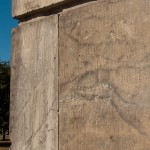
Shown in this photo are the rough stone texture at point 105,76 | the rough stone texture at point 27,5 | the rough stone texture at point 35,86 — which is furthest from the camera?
the rough stone texture at point 27,5

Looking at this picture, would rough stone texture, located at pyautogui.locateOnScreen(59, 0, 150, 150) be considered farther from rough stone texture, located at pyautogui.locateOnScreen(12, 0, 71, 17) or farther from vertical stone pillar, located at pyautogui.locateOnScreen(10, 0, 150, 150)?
rough stone texture, located at pyautogui.locateOnScreen(12, 0, 71, 17)

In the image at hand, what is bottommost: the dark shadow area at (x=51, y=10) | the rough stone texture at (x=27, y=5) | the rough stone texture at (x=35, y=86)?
the rough stone texture at (x=35, y=86)

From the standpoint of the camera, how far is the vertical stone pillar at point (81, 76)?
1382mm

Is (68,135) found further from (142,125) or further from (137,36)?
(137,36)

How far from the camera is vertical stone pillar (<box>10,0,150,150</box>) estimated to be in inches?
54.4

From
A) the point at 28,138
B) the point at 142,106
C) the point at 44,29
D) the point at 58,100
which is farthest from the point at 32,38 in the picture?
the point at 142,106

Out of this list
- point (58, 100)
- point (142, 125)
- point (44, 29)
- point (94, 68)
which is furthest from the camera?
point (44, 29)

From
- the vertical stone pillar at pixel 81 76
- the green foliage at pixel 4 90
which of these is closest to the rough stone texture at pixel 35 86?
the vertical stone pillar at pixel 81 76

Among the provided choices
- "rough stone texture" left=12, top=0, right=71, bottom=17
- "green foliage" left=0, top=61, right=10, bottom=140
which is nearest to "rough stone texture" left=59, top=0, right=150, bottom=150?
"rough stone texture" left=12, top=0, right=71, bottom=17

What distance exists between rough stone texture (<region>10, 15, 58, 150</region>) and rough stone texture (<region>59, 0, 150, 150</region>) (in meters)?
0.05

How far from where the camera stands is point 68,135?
1.58 metres

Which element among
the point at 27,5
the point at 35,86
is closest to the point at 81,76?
the point at 35,86

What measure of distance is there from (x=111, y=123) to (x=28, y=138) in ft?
1.67

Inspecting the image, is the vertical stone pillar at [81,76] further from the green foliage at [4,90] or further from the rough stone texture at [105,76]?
the green foliage at [4,90]
